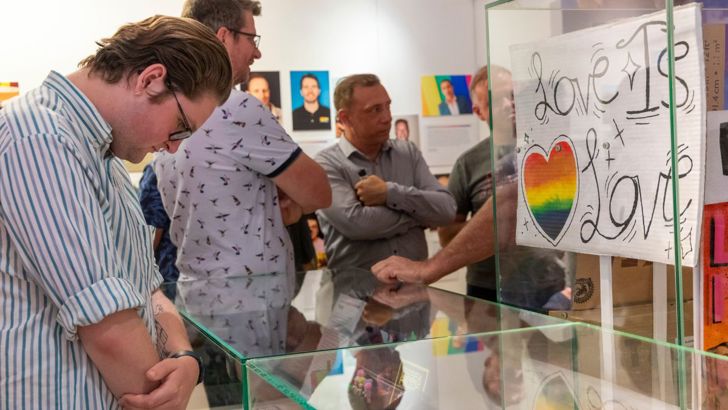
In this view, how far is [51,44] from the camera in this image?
4617 mm

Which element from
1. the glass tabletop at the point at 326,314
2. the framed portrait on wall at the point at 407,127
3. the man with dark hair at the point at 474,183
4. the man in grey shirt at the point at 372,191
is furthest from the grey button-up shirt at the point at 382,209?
the framed portrait on wall at the point at 407,127

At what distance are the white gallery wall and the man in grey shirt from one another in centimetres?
138

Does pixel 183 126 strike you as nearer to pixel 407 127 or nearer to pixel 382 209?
pixel 382 209

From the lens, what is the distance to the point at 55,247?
3.77 feet

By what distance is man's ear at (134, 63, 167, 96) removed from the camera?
4.22 ft

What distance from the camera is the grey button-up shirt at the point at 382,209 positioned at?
3.57 metres

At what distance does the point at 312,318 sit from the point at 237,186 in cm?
90

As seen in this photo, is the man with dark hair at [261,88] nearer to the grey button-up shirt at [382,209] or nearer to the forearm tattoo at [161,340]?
the grey button-up shirt at [382,209]

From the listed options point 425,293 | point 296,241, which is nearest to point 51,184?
point 425,293

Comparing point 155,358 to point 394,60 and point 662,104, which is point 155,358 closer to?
point 662,104

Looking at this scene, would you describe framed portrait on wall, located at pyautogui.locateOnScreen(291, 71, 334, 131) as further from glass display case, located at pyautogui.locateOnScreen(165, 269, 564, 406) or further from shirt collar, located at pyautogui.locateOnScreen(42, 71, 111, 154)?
shirt collar, located at pyautogui.locateOnScreen(42, 71, 111, 154)

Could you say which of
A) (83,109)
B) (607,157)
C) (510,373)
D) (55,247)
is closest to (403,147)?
(607,157)

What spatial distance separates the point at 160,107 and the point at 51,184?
229 millimetres

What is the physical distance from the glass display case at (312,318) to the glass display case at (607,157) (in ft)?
0.42
